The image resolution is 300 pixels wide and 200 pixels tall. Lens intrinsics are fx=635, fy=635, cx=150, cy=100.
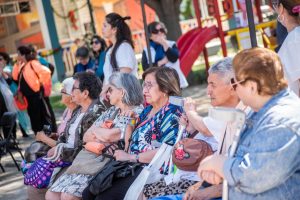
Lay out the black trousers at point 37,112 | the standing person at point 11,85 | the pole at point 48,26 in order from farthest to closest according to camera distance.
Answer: the pole at point 48,26 < the standing person at point 11,85 < the black trousers at point 37,112

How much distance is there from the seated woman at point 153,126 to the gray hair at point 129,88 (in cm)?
31

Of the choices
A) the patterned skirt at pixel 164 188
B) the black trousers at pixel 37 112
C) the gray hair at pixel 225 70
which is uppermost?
the gray hair at pixel 225 70

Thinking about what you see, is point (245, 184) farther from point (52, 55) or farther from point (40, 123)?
point (52, 55)

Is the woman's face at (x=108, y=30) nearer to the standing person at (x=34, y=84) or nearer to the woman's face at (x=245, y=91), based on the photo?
the woman's face at (x=245, y=91)

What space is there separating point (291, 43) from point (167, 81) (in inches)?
36.7

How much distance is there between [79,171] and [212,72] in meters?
1.56

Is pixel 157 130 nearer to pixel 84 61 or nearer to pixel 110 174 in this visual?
pixel 110 174

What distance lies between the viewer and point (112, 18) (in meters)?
6.26

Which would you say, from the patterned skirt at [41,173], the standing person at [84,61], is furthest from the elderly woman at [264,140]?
the standing person at [84,61]

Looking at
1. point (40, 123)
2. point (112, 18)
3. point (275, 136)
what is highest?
point (112, 18)

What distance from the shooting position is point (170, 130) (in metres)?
4.38

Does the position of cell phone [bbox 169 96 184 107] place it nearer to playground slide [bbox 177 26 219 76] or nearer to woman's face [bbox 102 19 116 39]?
woman's face [bbox 102 19 116 39]

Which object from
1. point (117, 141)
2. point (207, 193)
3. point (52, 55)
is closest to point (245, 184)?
point (207, 193)

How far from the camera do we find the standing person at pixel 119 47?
615 cm
